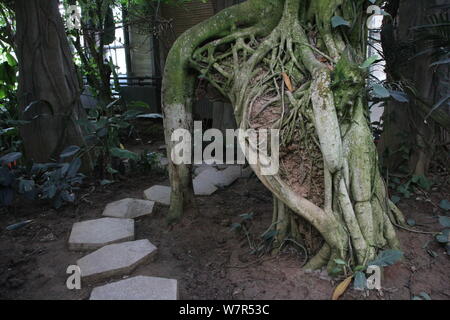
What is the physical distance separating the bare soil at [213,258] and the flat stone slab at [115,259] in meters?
0.07

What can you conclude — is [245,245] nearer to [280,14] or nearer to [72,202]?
[280,14]

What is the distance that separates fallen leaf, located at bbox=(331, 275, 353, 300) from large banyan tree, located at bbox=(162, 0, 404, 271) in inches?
4.7

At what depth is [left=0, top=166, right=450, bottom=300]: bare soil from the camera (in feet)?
7.03

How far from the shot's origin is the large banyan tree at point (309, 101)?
2.14 metres

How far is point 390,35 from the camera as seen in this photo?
345 cm

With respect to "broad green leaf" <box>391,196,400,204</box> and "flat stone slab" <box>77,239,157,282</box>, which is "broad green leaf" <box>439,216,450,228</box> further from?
"flat stone slab" <box>77,239,157,282</box>

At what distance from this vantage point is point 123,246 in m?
2.71

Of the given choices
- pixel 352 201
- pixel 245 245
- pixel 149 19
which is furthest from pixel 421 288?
pixel 149 19

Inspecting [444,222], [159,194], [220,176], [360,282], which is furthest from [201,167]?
[360,282]

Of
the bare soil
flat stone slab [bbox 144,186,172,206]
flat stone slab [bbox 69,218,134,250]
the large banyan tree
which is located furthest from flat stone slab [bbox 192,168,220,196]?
the large banyan tree

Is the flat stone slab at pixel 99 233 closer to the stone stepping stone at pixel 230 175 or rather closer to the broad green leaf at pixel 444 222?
the stone stepping stone at pixel 230 175

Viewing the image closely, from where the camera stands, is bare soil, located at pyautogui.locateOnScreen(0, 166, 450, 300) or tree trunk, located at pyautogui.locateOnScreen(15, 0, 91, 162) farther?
tree trunk, located at pyautogui.locateOnScreen(15, 0, 91, 162)

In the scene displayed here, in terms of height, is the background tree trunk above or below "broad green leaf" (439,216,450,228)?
above

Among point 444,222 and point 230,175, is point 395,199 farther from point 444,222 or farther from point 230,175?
point 230,175
